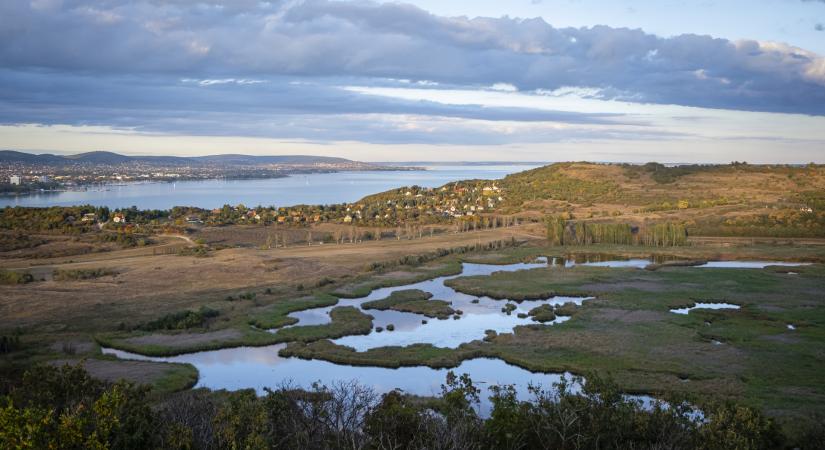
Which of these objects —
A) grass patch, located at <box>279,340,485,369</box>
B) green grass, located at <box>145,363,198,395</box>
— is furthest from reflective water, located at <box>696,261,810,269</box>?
green grass, located at <box>145,363,198,395</box>

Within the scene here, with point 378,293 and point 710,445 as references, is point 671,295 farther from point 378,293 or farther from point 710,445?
point 710,445

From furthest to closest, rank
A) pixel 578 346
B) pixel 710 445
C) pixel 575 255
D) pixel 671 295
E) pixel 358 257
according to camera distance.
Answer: pixel 575 255 < pixel 358 257 < pixel 671 295 < pixel 578 346 < pixel 710 445

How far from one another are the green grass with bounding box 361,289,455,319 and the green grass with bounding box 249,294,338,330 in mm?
3567

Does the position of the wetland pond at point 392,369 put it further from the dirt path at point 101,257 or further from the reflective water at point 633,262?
the dirt path at point 101,257

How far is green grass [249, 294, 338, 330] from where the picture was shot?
44.8 meters

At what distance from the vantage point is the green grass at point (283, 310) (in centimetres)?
4485

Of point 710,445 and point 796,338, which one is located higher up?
point 710,445

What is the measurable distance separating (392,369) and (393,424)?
638 inches

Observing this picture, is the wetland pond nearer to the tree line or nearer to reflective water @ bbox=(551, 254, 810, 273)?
reflective water @ bbox=(551, 254, 810, 273)

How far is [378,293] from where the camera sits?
57250mm

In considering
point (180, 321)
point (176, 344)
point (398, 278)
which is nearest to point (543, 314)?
point (398, 278)

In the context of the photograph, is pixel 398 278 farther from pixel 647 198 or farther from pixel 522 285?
pixel 647 198

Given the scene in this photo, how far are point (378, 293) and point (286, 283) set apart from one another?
8906 mm

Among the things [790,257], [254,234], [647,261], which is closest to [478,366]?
[647,261]
